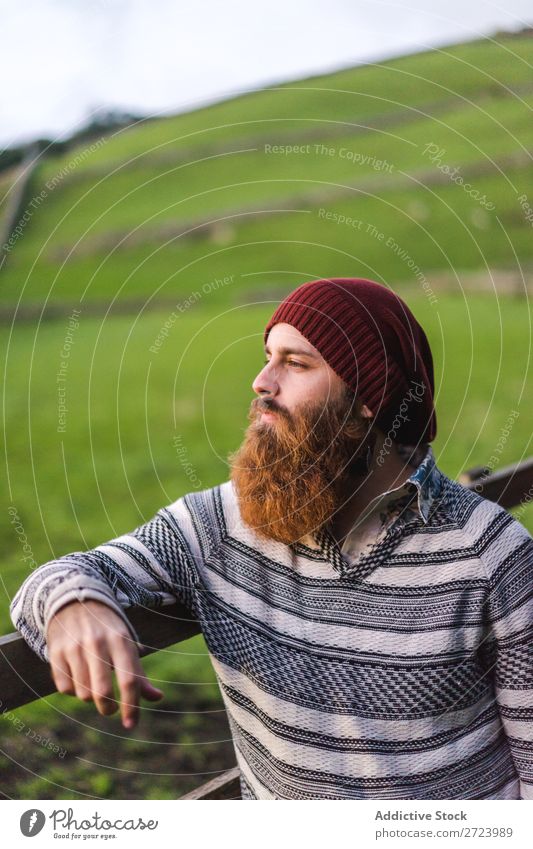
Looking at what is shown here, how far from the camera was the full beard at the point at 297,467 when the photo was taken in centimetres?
124

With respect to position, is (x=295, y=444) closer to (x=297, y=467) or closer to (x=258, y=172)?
(x=297, y=467)

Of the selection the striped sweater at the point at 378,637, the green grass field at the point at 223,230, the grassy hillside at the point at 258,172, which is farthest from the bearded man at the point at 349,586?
the grassy hillside at the point at 258,172

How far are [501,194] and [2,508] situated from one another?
106 inches

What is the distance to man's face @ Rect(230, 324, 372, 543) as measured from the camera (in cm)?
124

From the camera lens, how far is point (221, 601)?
1.22 m

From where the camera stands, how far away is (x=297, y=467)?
127 centimetres

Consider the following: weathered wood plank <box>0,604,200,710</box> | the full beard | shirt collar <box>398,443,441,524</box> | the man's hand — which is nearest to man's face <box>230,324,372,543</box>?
the full beard

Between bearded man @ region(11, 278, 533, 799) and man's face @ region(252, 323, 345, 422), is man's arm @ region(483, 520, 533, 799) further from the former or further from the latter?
man's face @ region(252, 323, 345, 422)

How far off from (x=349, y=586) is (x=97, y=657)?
1.42 ft

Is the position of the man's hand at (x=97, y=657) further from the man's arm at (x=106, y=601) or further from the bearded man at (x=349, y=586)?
the bearded man at (x=349, y=586)

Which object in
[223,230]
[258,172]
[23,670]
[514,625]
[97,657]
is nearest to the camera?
[97,657]

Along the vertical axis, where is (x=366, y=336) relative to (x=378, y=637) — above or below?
above

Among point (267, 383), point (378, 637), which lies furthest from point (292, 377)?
point (378, 637)

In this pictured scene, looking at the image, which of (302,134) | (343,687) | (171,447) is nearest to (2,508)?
(171,447)
